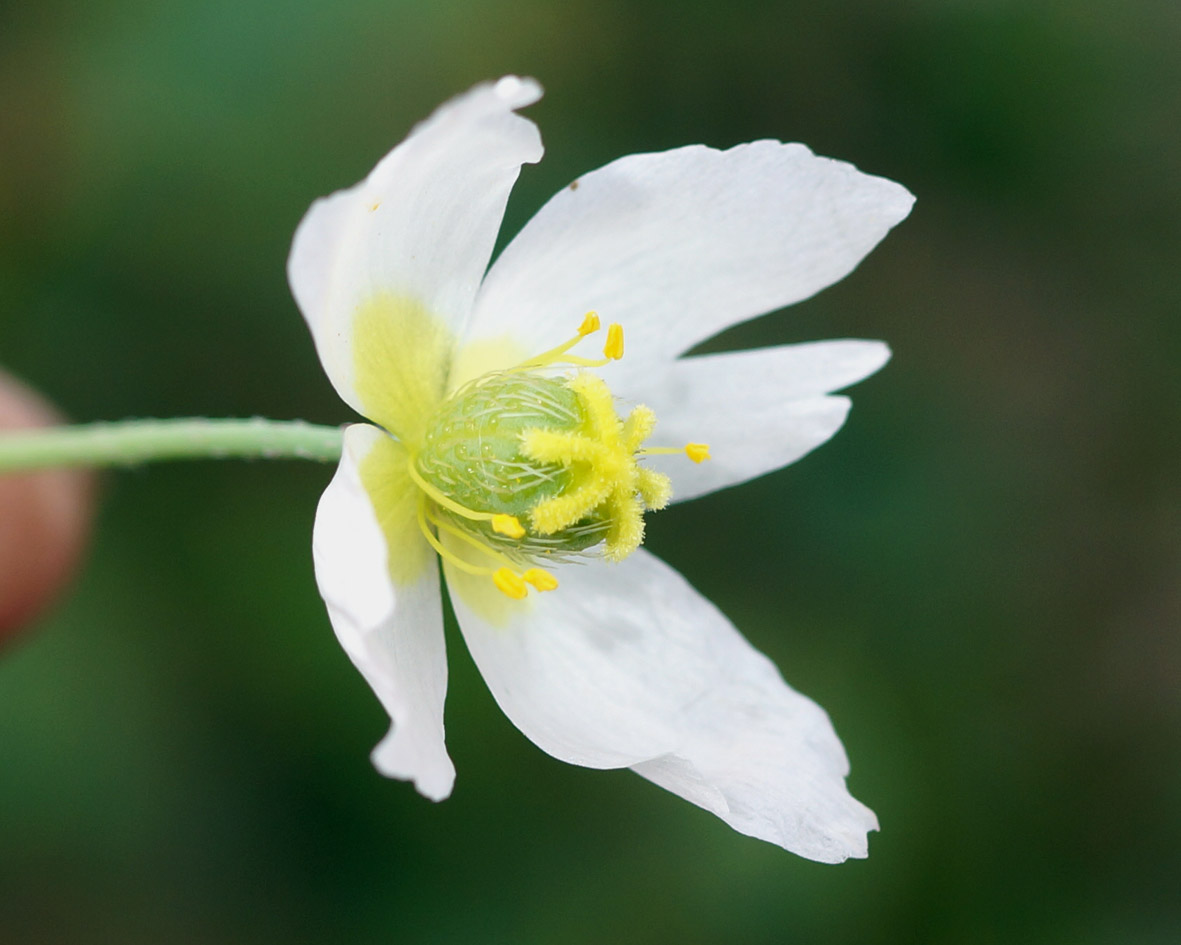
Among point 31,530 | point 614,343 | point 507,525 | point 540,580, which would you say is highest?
point 614,343

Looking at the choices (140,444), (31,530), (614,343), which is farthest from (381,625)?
(31,530)

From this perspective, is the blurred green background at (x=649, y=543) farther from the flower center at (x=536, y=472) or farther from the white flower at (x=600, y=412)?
the flower center at (x=536, y=472)

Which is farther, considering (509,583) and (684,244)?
(684,244)

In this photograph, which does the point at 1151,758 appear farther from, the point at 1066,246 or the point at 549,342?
the point at 549,342

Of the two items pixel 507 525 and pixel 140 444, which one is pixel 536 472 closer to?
pixel 507 525

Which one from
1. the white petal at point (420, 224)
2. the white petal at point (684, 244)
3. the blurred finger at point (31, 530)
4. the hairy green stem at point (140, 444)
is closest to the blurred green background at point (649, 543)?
the blurred finger at point (31, 530)

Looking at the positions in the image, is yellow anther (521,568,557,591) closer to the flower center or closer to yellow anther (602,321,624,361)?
the flower center
